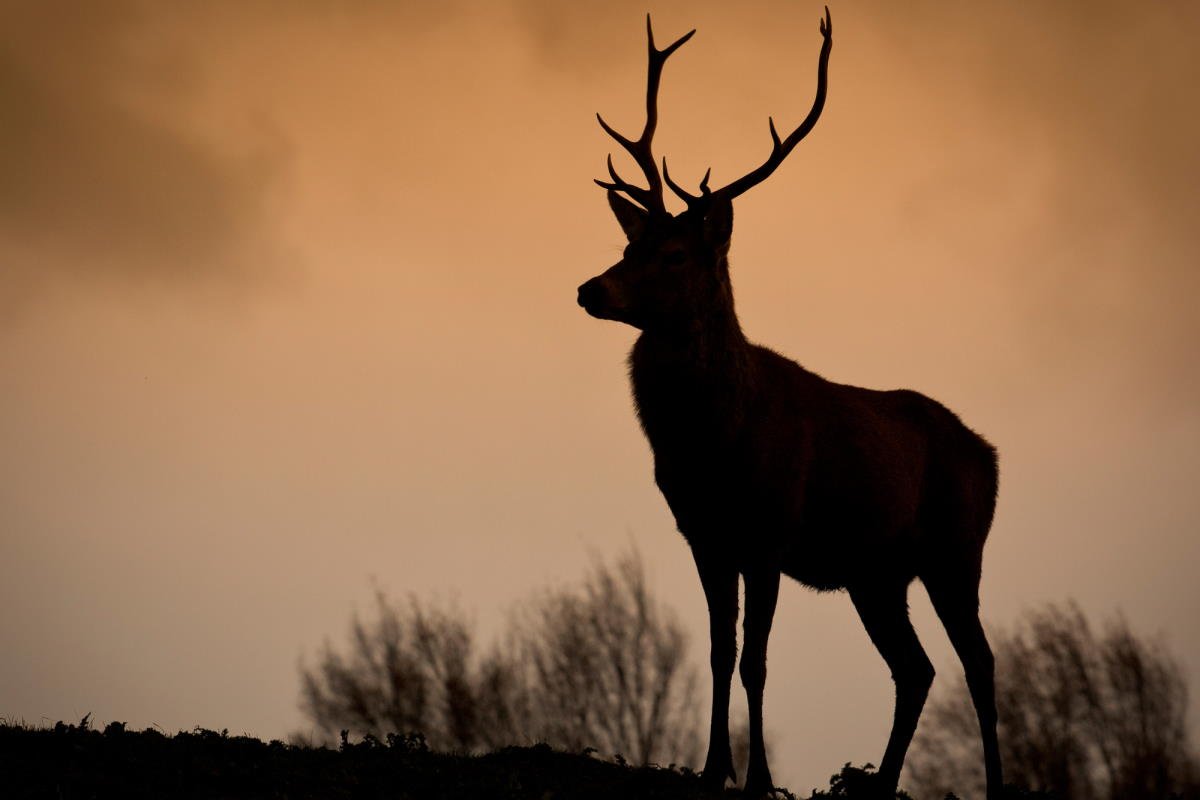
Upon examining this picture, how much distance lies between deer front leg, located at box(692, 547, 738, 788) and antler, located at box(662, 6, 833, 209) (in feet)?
7.30

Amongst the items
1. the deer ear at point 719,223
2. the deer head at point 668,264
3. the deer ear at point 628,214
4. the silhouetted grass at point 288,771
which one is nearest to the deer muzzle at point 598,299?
the deer head at point 668,264

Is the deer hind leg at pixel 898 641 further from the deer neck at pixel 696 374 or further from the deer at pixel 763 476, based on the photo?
the deer neck at pixel 696 374

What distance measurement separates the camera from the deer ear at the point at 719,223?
8.60m

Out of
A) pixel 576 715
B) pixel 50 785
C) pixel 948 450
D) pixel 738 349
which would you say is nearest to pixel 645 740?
pixel 576 715

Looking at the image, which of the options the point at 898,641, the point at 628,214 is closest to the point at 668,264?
the point at 628,214

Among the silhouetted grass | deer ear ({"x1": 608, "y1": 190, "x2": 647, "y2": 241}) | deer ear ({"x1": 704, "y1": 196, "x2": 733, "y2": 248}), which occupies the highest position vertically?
deer ear ({"x1": 608, "y1": 190, "x2": 647, "y2": 241})

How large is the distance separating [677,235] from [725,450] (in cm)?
134

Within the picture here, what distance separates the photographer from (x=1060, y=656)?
25078 mm

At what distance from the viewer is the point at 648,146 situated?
10.3 meters

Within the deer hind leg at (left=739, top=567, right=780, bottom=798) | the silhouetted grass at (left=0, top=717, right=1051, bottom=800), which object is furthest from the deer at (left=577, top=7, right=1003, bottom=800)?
the silhouetted grass at (left=0, top=717, right=1051, bottom=800)

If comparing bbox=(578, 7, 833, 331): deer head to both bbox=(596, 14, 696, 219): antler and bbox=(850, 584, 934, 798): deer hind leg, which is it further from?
bbox=(850, 584, 934, 798): deer hind leg

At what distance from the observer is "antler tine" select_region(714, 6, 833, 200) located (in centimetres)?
922

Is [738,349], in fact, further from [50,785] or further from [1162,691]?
[1162,691]

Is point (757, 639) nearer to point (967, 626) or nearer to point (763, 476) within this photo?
point (763, 476)
